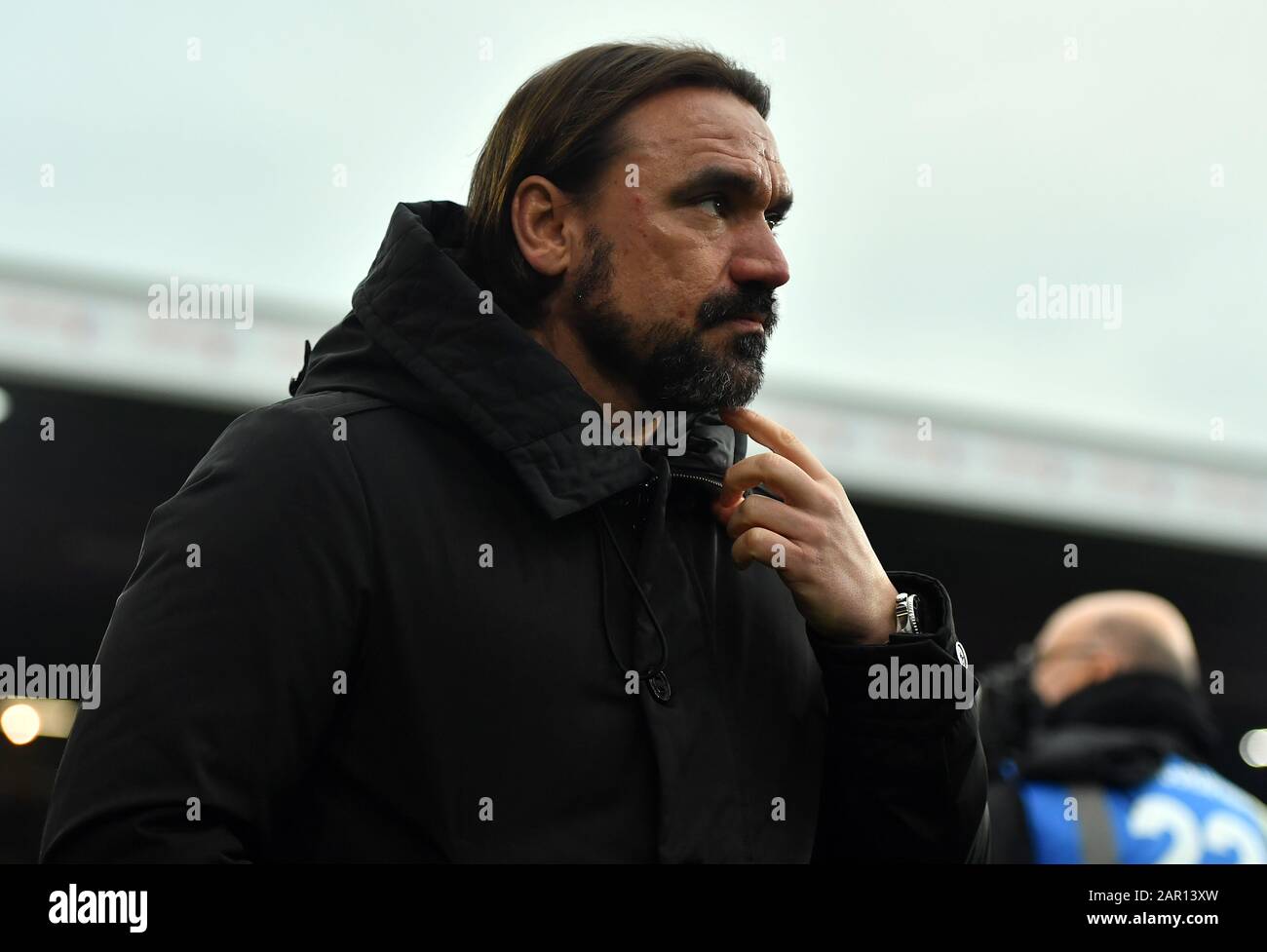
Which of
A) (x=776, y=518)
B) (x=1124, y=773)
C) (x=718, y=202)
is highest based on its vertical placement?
(x=718, y=202)

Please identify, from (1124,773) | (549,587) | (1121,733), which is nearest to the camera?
(549,587)

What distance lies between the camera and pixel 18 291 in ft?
26.9

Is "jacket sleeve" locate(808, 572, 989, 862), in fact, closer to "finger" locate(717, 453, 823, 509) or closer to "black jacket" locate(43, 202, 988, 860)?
"black jacket" locate(43, 202, 988, 860)

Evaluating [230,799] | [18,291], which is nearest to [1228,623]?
[18,291]

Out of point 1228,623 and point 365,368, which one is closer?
point 365,368

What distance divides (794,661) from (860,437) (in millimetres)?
9524

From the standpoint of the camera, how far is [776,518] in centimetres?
213

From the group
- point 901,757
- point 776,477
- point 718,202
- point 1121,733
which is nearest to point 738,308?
point 718,202

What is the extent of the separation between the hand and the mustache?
256 mm

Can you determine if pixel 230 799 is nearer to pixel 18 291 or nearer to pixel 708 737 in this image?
pixel 708 737

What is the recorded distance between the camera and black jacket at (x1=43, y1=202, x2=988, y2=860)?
5.72ft

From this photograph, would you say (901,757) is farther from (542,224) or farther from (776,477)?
(542,224)

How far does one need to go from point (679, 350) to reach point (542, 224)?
1.29ft

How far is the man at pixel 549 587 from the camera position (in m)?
1.77
